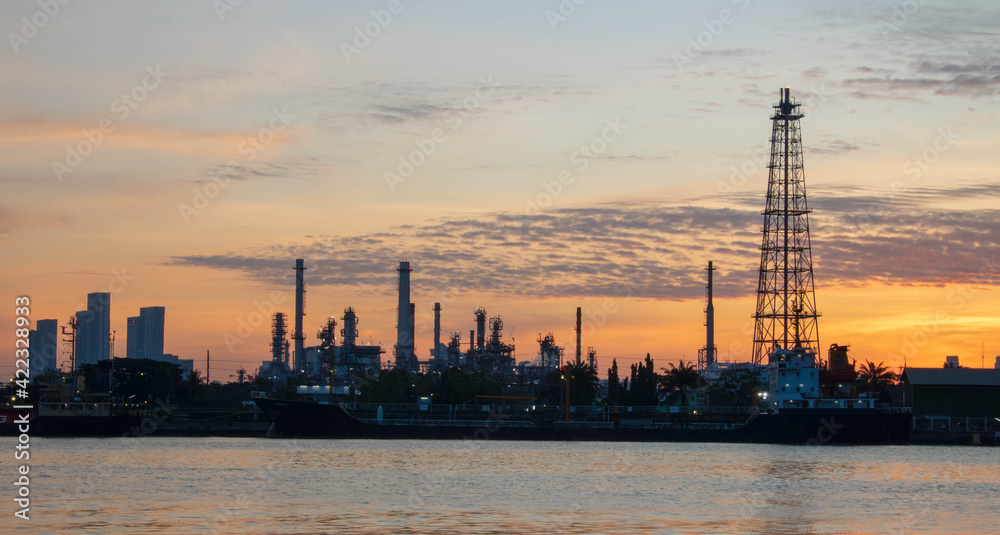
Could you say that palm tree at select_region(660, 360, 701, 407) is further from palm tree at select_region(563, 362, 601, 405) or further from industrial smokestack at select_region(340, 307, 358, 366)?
industrial smokestack at select_region(340, 307, 358, 366)

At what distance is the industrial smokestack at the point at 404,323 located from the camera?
170125 mm

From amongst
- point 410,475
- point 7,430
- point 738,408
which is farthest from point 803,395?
point 7,430

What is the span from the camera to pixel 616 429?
112 meters

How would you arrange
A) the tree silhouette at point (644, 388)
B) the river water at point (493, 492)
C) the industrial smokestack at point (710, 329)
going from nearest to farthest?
the river water at point (493, 492)
the tree silhouette at point (644, 388)
the industrial smokestack at point (710, 329)

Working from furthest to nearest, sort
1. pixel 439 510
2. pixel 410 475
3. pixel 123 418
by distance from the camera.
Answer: pixel 123 418 < pixel 410 475 < pixel 439 510

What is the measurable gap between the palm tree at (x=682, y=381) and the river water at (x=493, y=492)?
219 ft

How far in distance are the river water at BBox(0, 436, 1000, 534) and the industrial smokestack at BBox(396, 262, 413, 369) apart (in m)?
86.9

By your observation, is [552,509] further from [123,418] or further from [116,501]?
[123,418]

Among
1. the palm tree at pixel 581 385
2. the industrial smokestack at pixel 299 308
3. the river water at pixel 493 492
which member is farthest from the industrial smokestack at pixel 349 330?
the river water at pixel 493 492

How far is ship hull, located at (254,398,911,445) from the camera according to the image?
102438mm

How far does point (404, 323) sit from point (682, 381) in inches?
1800

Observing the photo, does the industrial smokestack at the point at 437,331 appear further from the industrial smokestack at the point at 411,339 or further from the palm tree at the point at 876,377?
the palm tree at the point at 876,377

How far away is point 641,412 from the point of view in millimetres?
125938

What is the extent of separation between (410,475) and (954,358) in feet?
331
